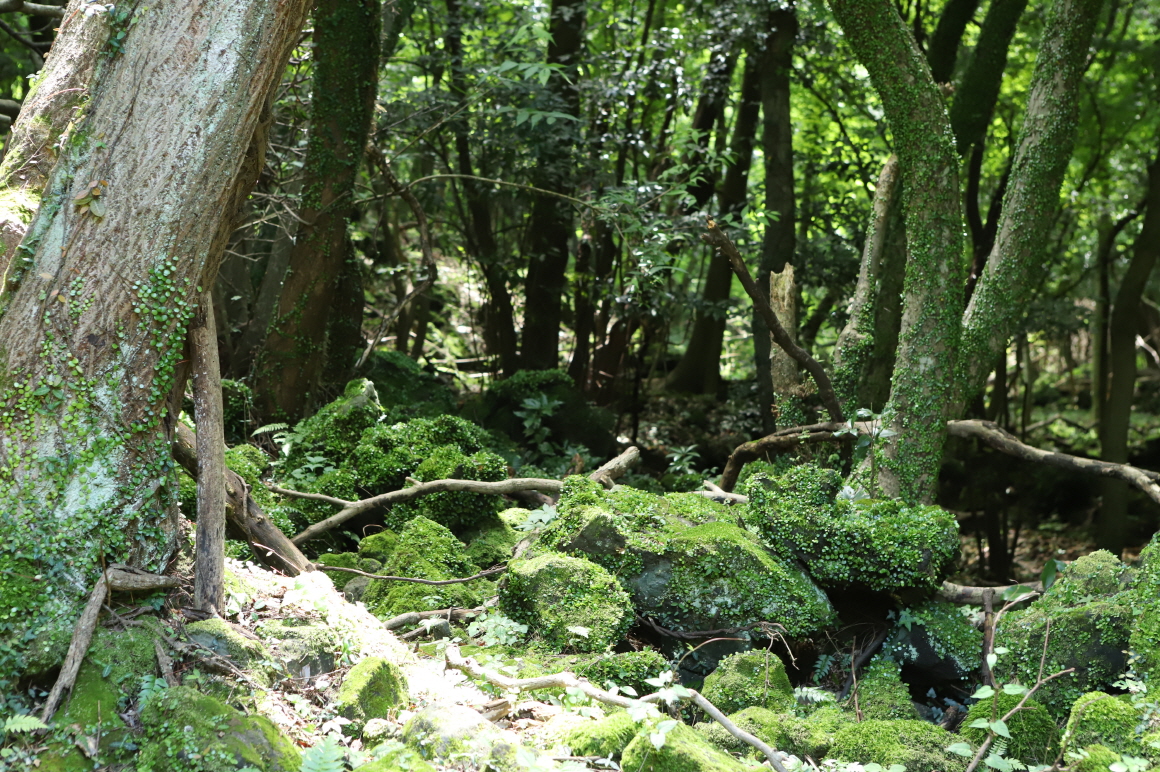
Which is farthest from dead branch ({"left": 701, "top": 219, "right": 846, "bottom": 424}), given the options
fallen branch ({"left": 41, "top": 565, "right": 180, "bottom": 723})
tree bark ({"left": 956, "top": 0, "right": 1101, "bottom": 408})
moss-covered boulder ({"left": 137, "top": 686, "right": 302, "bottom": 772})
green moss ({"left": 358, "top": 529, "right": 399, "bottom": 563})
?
moss-covered boulder ({"left": 137, "top": 686, "right": 302, "bottom": 772})

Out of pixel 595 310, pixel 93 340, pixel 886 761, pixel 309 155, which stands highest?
pixel 309 155

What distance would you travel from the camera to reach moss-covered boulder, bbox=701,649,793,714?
3971mm

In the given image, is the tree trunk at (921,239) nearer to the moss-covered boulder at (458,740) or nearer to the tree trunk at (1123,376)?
the moss-covered boulder at (458,740)

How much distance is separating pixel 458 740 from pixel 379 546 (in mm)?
2632

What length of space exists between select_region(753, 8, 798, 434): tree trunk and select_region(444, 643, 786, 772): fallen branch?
651 cm

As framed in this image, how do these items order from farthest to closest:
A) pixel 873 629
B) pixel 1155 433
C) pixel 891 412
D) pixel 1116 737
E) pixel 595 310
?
pixel 1155 433, pixel 595 310, pixel 891 412, pixel 873 629, pixel 1116 737

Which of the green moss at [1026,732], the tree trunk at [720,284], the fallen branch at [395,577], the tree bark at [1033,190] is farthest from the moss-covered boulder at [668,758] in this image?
the tree trunk at [720,284]

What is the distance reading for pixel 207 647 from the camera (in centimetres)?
321

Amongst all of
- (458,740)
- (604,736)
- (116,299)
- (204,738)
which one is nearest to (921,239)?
(604,736)

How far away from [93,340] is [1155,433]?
15.9m

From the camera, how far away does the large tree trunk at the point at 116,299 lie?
9.95 ft

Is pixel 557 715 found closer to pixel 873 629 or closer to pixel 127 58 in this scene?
pixel 873 629

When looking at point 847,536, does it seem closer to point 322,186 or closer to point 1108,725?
point 1108,725

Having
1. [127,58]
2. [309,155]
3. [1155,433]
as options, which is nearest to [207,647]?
[127,58]
